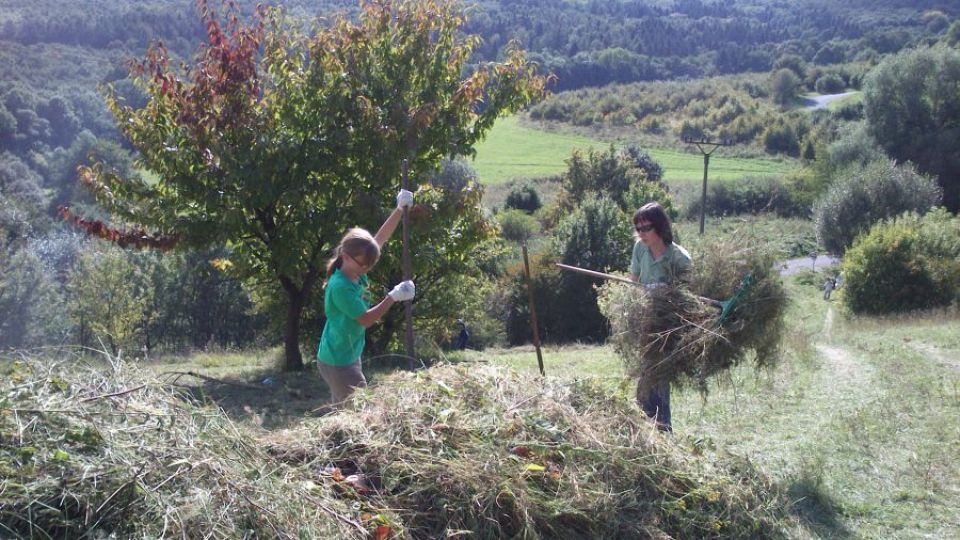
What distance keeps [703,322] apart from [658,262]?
556 mm

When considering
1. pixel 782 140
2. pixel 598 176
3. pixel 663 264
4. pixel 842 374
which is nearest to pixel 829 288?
pixel 598 176

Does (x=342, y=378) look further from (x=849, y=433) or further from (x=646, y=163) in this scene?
(x=646, y=163)

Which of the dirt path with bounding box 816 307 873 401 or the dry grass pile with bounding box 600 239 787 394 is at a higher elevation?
the dry grass pile with bounding box 600 239 787 394

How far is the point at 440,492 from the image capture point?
3.83 m

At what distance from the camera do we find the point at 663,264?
5781mm

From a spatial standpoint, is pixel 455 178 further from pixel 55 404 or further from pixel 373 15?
pixel 55 404

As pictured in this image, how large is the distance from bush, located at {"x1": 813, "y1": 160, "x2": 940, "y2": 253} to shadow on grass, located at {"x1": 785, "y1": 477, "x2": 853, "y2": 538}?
38463 mm

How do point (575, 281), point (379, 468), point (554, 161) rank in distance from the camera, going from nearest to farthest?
1. point (379, 468)
2. point (575, 281)
3. point (554, 161)

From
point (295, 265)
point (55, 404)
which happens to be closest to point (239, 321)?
point (295, 265)

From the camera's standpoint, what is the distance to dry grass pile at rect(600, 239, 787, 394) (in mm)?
5547

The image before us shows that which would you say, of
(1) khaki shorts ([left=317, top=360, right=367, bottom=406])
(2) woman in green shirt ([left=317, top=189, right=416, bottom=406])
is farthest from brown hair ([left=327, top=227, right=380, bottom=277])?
(1) khaki shorts ([left=317, top=360, right=367, bottom=406])

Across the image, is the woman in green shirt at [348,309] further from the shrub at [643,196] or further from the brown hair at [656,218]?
the shrub at [643,196]

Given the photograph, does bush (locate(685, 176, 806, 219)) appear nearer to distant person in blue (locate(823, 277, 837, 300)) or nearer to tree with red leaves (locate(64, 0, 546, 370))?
distant person in blue (locate(823, 277, 837, 300))

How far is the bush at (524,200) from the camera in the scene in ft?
200
